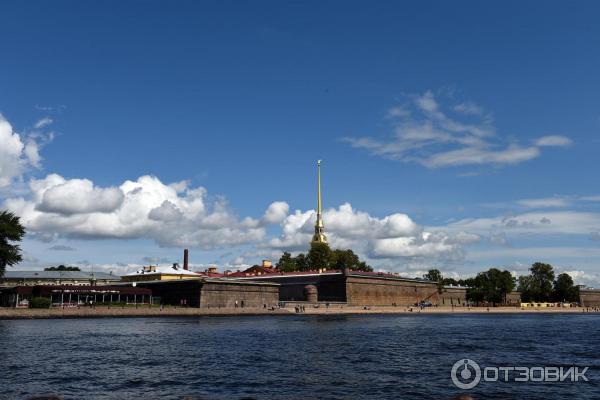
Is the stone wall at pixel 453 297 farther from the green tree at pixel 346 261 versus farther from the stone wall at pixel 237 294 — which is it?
the stone wall at pixel 237 294

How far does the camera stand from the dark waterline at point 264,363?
71.1 feet

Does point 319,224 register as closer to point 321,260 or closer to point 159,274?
point 321,260

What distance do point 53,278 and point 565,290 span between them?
151 m

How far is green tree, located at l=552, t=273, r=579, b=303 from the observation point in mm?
179425

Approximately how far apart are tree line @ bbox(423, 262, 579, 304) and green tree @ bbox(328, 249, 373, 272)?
64.0 feet

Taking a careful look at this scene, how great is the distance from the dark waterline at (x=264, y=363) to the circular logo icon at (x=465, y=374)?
→ 20.1 inches

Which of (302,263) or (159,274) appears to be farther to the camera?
(302,263)

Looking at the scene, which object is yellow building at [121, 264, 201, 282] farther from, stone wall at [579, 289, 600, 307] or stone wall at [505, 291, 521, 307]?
stone wall at [579, 289, 600, 307]

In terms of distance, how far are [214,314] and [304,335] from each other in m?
36.4

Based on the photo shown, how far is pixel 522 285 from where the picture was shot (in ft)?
618

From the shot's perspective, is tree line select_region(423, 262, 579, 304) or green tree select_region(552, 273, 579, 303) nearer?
tree line select_region(423, 262, 579, 304)

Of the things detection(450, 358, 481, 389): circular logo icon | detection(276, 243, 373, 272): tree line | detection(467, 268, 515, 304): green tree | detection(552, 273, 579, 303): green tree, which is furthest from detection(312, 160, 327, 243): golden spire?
detection(450, 358, 481, 389): circular logo icon

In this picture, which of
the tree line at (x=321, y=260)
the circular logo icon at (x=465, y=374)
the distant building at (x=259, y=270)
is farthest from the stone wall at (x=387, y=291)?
the circular logo icon at (x=465, y=374)

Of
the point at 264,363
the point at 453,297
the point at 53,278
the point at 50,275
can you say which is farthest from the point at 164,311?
the point at 453,297
